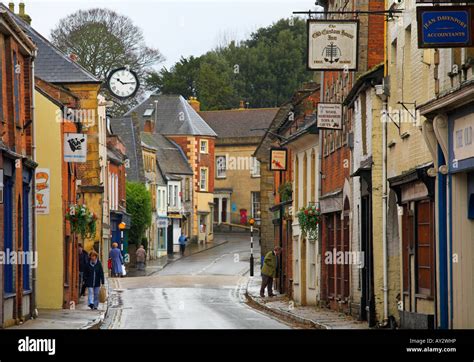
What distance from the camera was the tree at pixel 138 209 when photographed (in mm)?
76812

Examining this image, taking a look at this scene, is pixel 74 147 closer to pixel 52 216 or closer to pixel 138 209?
pixel 52 216

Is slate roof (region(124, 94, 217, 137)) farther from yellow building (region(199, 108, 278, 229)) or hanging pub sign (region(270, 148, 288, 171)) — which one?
hanging pub sign (region(270, 148, 288, 171))

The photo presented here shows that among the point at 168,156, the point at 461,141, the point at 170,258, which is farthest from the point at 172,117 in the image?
the point at 461,141

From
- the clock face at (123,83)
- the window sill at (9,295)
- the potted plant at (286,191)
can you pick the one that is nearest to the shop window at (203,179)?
the potted plant at (286,191)

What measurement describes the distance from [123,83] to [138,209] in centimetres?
4285

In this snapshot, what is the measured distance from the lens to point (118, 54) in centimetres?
6216

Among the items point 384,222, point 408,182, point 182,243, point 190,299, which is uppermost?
point 408,182

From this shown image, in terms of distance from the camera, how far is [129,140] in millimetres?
83125

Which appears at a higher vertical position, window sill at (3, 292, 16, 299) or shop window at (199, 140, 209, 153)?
shop window at (199, 140, 209, 153)

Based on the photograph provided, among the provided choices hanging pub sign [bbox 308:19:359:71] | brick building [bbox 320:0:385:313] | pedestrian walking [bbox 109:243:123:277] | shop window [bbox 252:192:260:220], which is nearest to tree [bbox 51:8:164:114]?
pedestrian walking [bbox 109:243:123:277]

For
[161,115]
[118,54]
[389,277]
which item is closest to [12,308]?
[389,277]

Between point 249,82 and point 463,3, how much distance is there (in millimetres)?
95520

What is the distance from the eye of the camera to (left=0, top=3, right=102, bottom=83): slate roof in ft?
150

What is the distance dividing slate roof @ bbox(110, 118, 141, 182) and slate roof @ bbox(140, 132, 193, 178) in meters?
10.2
